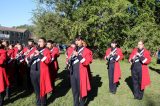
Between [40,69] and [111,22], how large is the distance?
71.6ft

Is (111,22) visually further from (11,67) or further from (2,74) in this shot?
(2,74)

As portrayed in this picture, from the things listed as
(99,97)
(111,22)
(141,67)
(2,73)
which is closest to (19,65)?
(2,73)

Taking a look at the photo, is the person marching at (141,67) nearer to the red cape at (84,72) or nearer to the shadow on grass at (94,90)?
the shadow on grass at (94,90)

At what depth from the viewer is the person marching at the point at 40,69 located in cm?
973

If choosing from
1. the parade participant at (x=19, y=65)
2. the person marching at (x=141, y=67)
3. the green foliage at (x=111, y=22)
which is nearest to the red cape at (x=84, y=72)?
the person marching at (x=141, y=67)

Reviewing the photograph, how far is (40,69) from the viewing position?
32.3 feet

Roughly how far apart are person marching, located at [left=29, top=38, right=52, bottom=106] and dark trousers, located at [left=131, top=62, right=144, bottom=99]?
3.12m

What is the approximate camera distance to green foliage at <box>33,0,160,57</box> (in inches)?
1190

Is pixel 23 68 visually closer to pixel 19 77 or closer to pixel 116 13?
pixel 19 77

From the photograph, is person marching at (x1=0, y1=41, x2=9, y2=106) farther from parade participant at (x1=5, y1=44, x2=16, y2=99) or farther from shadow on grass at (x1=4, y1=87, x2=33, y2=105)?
parade participant at (x1=5, y1=44, x2=16, y2=99)

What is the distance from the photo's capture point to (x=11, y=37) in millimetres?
99062

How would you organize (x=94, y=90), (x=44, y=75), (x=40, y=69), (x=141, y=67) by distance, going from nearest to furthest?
(x=40, y=69) → (x=44, y=75) → (x=141, y=67) → (x=94, y=90)

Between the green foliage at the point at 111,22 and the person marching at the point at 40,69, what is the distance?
20510mm

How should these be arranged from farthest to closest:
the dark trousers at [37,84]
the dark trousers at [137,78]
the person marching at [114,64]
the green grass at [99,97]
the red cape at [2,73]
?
the person marching at [114,64]
the dark trousers at [137,78]
the green grass at [99,97]
the red cape at [2,73]
the dark trousers at [37,84]
